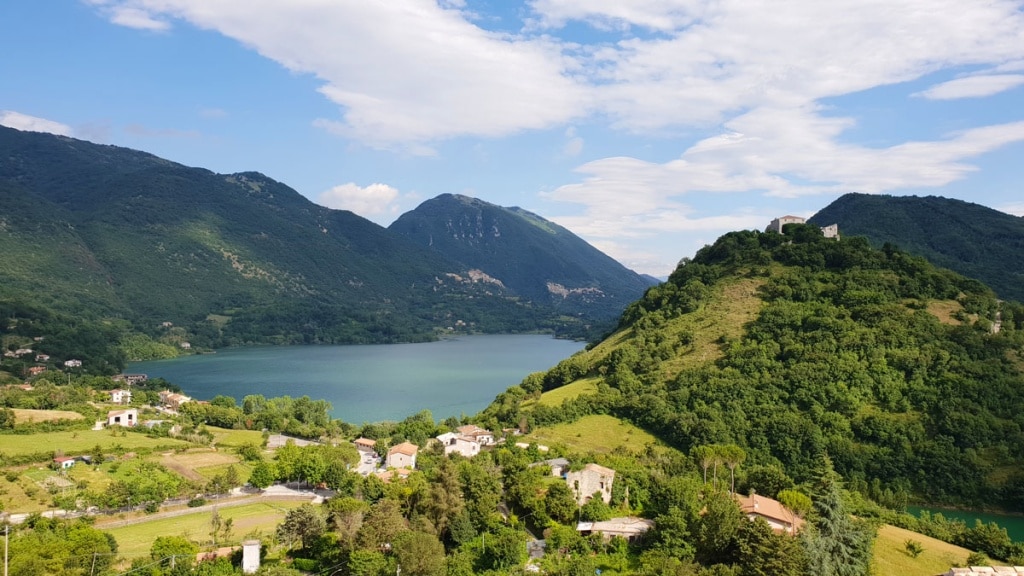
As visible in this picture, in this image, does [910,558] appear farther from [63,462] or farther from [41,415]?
[41,415]

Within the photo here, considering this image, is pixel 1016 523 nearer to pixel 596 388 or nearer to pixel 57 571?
pixel 596 388

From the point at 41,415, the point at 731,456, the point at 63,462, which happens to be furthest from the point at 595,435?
the point at 41,415

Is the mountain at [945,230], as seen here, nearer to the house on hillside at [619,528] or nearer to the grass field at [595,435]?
the grass field at [595,435]

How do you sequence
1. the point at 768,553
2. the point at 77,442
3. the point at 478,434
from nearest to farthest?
1. the point at 768,553
2. the point at 77,442
3. the point at 478,434

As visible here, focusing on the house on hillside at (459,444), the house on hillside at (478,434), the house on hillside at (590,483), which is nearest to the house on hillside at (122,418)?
the house on hillside at (459,444)

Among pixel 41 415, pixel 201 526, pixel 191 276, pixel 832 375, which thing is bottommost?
pixel 201 526

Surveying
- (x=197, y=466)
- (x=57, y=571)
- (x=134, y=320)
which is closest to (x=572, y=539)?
(x=57, y=571)

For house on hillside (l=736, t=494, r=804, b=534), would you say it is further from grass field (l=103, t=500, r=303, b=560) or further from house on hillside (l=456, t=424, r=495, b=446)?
grass field (l=103, t=500, r=303, b=560)
